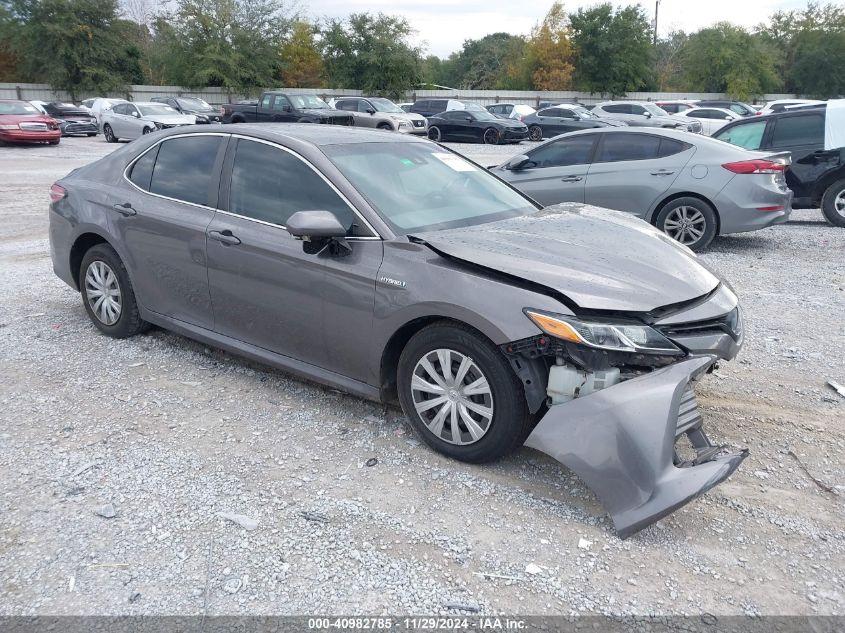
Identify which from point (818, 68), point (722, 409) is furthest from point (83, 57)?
point (818, 68)

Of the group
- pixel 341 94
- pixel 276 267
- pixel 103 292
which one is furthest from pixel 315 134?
pixel 341 94

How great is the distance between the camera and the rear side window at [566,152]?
927 centimetres

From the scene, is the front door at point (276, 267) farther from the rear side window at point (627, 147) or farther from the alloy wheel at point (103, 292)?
the rear side window at point (627, 147)

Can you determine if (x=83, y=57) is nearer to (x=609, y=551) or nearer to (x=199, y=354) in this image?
(x=199, y=354)

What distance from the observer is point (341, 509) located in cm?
333

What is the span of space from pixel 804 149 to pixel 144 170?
30.4 ft

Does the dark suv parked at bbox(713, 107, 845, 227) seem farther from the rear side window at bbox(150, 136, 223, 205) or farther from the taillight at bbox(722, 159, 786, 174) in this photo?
the rear side window at bbox(150, 136, 223, 205)

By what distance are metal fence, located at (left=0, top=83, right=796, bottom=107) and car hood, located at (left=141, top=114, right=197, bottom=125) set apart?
1956cm

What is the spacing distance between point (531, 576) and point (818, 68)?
201 feet

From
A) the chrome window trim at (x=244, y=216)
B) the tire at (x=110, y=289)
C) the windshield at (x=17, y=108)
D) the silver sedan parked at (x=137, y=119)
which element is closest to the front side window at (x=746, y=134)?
the chrome window trim at (x=244, y=216)

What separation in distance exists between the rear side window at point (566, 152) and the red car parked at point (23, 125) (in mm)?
20903

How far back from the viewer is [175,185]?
4934 mm

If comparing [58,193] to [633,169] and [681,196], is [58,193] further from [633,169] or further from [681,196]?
[681,196]

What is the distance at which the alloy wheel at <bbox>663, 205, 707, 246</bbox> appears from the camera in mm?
8477
